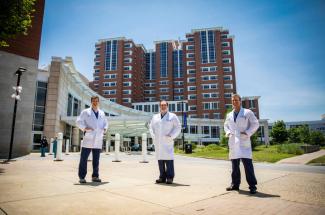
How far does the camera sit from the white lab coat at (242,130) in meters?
4.17

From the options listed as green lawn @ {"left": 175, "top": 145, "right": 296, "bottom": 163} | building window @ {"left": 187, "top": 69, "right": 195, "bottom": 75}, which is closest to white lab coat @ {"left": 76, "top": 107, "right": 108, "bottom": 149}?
green lawn @ {"left": 175, "top": 145, "right": 296, "bottom": 163}

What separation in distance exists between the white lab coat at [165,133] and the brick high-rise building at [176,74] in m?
67.8

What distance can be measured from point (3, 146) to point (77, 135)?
1917 cm

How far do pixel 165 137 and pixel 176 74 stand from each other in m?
86.3

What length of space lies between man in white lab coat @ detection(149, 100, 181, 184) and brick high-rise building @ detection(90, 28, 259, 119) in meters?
67.8

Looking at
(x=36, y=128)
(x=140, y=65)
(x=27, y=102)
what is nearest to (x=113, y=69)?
(x=140, y=65)

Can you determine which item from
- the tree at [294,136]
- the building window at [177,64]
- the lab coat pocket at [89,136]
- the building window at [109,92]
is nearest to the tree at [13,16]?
the lab coat pocket at [89,136]

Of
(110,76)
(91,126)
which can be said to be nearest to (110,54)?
(110,76)

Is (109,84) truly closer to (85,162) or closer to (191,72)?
(191,72)

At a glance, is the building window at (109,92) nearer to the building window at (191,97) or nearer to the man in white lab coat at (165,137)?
the building window at (191,97)

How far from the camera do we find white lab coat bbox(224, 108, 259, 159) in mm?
4172

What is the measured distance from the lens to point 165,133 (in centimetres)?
516

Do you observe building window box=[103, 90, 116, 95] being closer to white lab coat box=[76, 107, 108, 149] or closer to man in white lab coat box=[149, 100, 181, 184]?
white lab coat box=[76, 107, 108, 149]

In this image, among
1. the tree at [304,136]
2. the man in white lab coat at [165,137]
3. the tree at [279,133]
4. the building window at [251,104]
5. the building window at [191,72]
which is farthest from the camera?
the building window at [191,72]
